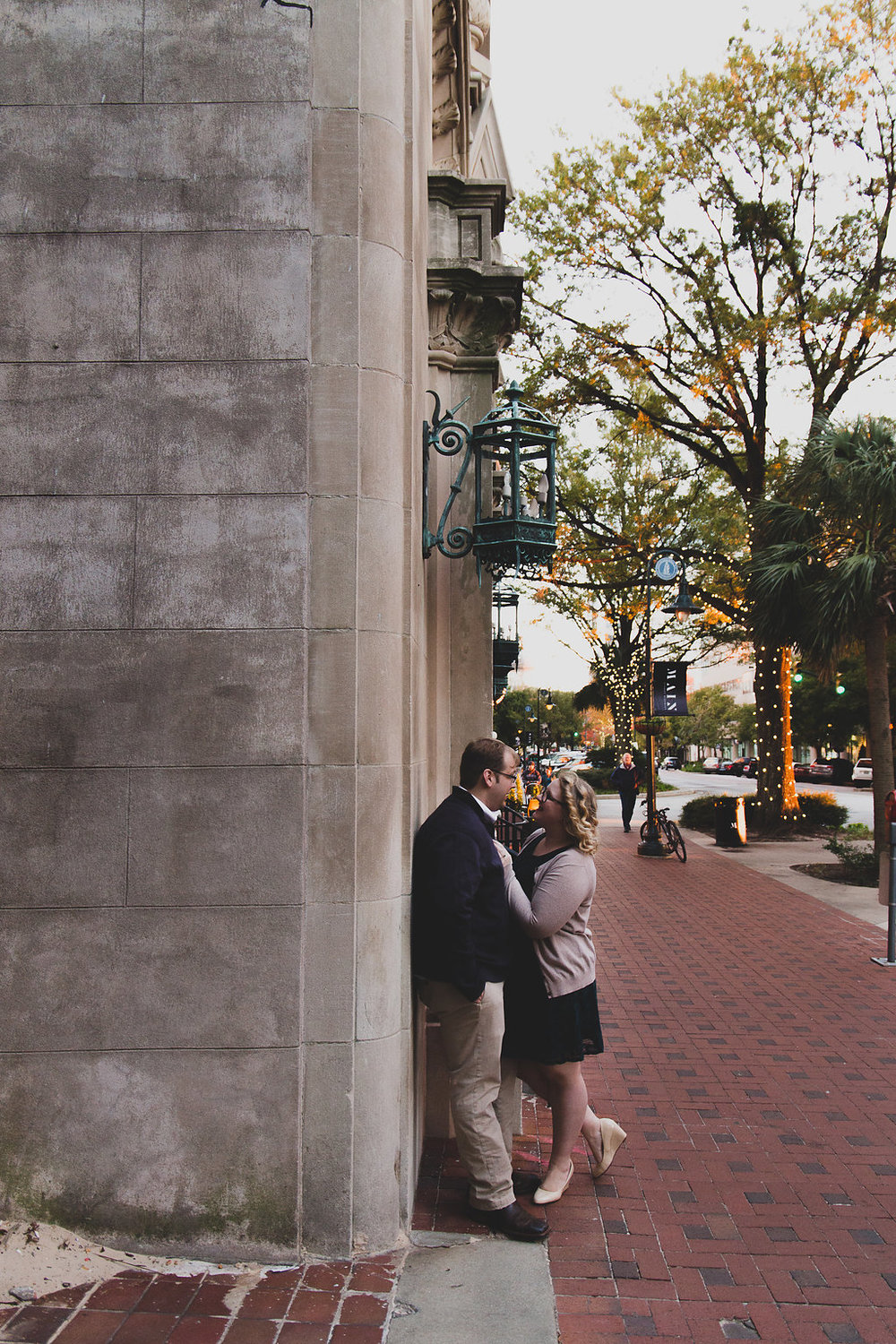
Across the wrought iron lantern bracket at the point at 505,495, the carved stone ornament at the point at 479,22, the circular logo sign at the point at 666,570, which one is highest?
the carved stone ornament at the point at 479,22

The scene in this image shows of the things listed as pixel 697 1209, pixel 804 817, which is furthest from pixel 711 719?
pixel 697 1209

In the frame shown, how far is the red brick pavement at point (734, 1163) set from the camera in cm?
381

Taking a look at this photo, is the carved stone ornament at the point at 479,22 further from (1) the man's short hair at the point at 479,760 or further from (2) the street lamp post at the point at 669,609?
(2) the street lamp post at the point at 669,609

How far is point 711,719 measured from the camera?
319 feet

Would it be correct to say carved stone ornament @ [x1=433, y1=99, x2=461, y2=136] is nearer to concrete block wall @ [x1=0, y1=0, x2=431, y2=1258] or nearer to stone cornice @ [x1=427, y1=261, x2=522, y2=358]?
stone cornice @ [x1=427, y1=261, x2=522, y2=358]

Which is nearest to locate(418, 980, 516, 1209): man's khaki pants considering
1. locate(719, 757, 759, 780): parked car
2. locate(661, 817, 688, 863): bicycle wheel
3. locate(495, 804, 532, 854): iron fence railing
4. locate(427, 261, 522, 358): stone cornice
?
locate(427, 261, 522, 358): stone cornice

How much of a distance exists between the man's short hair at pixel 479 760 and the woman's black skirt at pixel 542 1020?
2.71 ft

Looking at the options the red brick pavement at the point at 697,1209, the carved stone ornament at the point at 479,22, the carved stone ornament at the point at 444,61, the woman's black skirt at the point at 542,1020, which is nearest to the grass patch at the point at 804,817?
the red brick pavement at the point at 697,1209

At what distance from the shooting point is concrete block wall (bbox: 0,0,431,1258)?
4082 mm

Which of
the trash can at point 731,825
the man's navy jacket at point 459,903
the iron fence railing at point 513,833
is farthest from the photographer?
the trash can at point 731,825

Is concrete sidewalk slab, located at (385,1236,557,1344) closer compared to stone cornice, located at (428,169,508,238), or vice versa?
concrete sidewalk slab, located at (385,1236,557,1344)

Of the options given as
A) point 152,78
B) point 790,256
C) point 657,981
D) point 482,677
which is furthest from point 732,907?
point 790,256

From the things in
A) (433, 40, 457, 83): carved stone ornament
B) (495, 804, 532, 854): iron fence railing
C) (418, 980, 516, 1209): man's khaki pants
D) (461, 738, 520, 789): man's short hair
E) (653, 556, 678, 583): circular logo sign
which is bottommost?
(418, 980, 516, 1209): man's khaki pants

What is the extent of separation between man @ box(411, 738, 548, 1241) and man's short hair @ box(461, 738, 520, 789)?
0.16m
